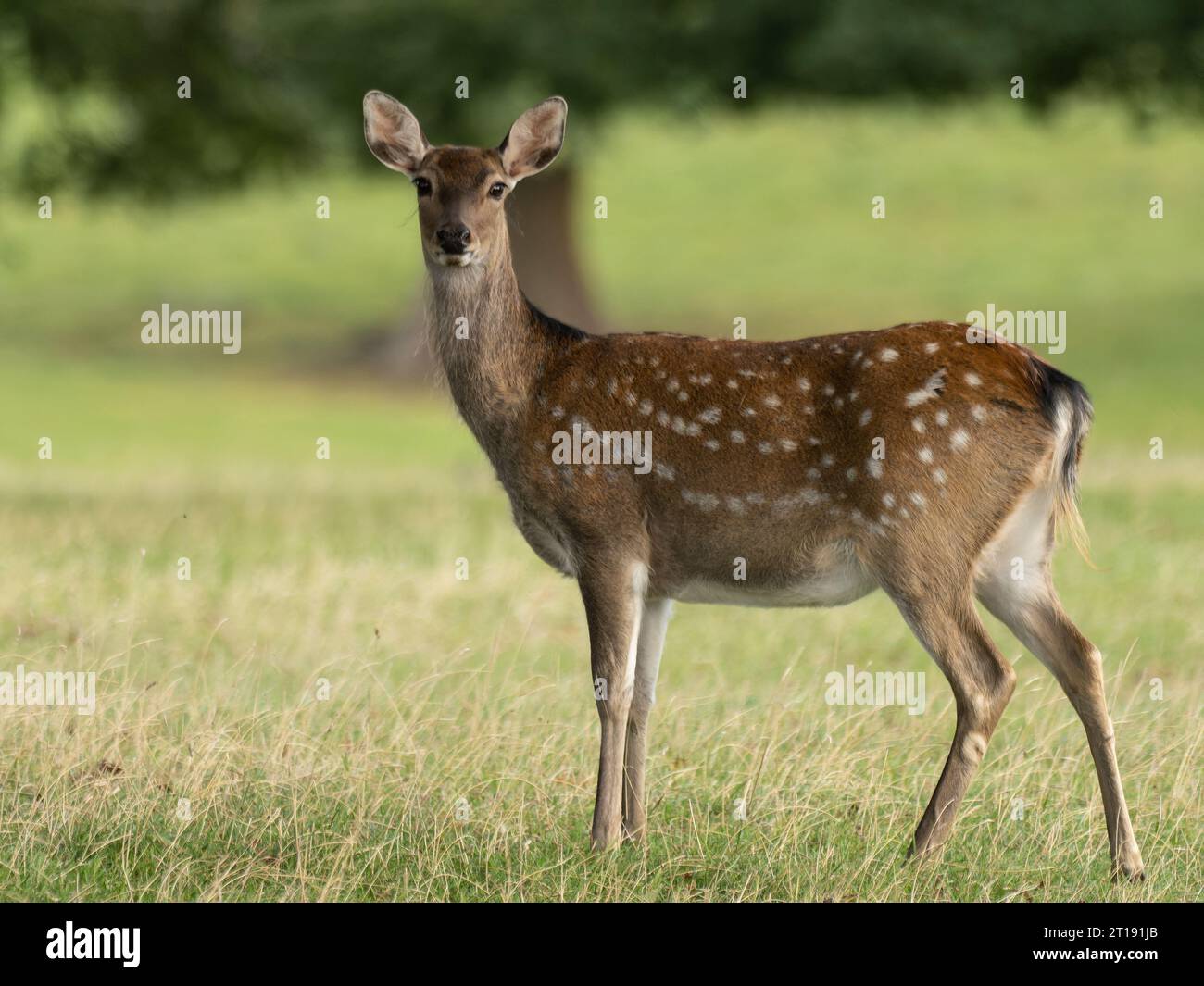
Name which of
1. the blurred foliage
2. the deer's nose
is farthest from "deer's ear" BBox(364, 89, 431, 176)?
the blurred foliage

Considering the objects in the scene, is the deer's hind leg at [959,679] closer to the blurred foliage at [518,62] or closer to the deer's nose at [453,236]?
the deer's nose at [453,236]

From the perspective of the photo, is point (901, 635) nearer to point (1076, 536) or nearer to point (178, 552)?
point (1076, 536)

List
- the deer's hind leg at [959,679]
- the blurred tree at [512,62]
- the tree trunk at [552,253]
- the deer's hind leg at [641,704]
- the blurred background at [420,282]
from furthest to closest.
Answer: the tree trunk at [552,253]
the blurred tree at [512,62]
the blurred background at [420,282]
the deer's hind leg at [641,704]
the deer's hind leg at [959,679]

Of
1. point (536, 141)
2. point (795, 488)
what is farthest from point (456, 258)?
point (795, 488)

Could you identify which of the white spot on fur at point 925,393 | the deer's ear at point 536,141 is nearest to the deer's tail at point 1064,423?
the white spot on fur at point 925,393

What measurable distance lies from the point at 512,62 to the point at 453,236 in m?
12.0

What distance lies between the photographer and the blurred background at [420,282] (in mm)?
7551

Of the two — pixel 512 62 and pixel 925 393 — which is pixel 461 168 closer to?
pixel 925 393

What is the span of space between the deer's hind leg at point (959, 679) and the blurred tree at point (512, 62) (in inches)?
427

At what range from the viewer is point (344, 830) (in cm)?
582

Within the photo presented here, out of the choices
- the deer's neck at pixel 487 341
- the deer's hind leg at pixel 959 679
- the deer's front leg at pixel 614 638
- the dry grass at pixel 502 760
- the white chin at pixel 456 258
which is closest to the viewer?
the dry grass at pixel 502 760

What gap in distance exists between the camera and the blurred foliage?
1627 centimetres

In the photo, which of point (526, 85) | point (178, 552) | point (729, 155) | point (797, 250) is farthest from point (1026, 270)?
point (178, 552)

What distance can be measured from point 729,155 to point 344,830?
34.8 meters
